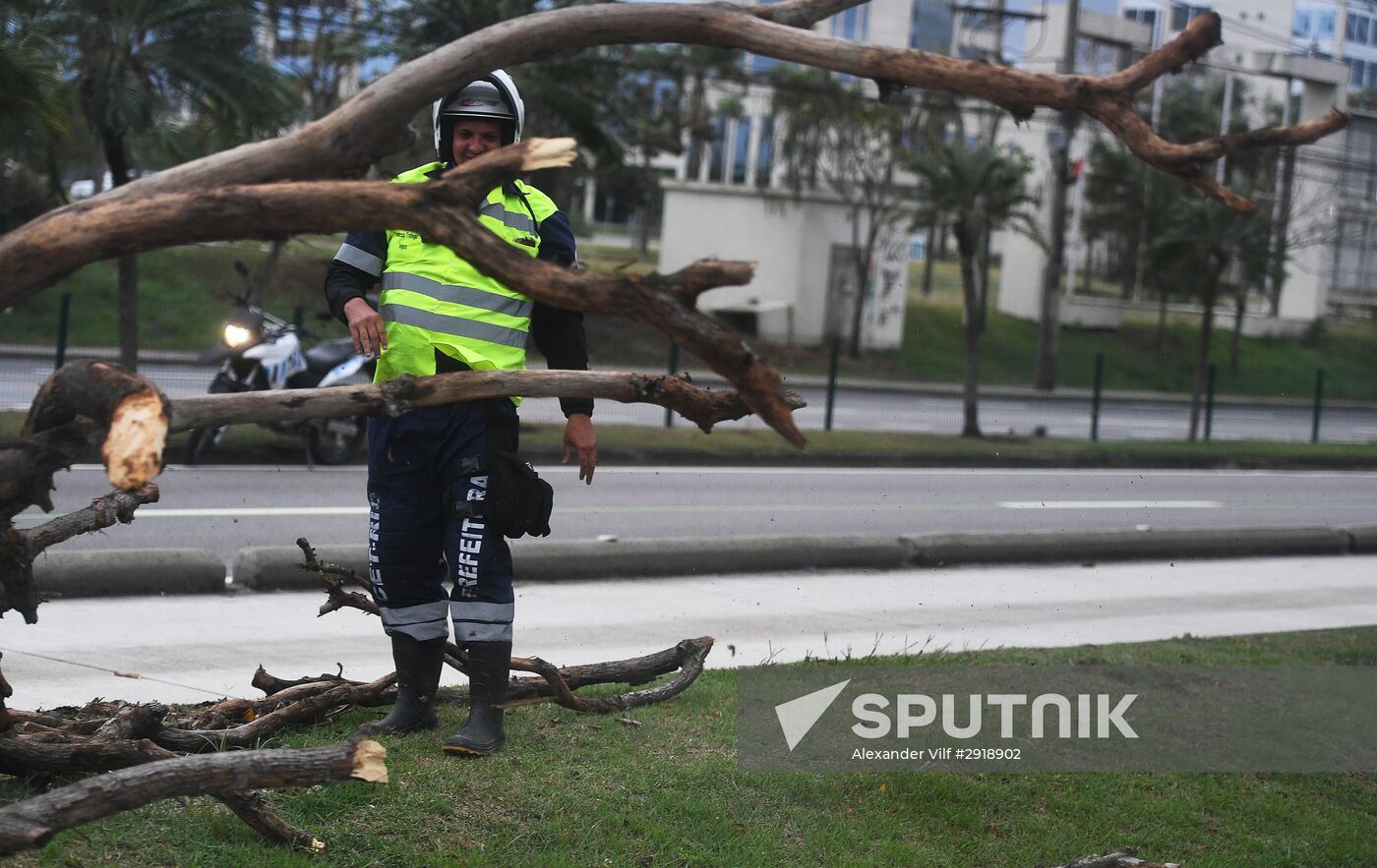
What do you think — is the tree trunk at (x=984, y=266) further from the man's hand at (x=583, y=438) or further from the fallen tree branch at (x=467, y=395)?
the fallen tree branch at (x=467, y=395)

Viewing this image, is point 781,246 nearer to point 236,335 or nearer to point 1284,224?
point 1284,224

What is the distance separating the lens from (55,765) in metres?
3.83

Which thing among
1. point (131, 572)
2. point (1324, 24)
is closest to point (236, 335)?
point (131, 572)

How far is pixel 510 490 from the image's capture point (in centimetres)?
445

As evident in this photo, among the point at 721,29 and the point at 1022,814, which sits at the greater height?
the point at 721,29

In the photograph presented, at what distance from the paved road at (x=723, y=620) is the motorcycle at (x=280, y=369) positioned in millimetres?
5298

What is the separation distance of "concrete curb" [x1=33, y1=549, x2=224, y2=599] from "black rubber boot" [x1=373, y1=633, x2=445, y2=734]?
3.11 meters

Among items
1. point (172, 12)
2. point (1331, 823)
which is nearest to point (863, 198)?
point (172, 12)

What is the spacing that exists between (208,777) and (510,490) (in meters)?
1.52

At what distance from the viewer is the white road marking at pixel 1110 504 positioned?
14.8m

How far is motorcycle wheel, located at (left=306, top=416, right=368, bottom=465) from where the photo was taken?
14.1 meters

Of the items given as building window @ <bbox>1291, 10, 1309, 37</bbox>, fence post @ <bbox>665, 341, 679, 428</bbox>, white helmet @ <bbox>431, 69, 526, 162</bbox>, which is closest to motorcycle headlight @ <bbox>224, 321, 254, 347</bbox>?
fence post @ <bbox>665, 341, 679, 428</bbox>

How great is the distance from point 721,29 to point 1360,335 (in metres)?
49.8

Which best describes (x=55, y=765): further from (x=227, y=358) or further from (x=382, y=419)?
(x=227, y=358)
